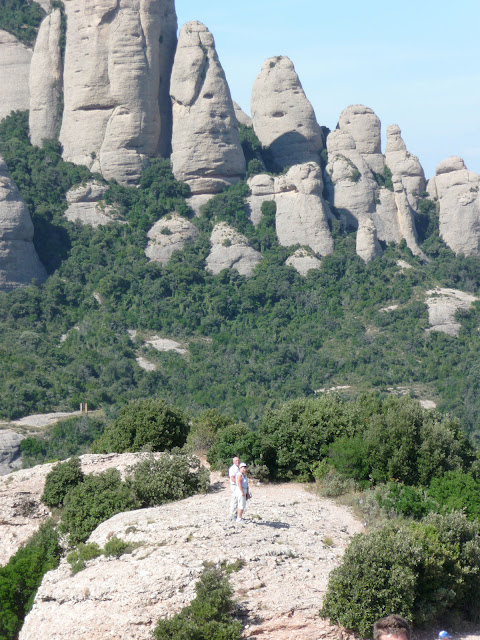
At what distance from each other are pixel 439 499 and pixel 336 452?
2.78m

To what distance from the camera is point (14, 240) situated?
185 ft

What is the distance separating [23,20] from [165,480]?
55.5m

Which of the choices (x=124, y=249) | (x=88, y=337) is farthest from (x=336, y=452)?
(x=124, y=249)

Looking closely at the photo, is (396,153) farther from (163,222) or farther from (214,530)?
(214,530)

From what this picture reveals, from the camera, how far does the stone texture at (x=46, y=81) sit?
210 feet

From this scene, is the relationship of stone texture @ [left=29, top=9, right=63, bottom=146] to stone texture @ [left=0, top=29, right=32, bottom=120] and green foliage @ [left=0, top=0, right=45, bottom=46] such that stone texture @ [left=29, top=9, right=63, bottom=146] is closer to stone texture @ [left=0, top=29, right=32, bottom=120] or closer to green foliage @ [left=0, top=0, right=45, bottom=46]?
stone texture @ [left=0, top=29, right=32, bottom=120]

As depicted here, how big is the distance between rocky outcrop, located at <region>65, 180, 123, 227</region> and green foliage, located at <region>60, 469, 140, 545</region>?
4250 cm

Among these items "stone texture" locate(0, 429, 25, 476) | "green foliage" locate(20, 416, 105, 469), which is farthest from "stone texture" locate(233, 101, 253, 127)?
"stone texture" locate(0, 429, 25, 476)

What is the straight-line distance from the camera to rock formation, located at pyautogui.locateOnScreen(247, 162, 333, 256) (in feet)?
200

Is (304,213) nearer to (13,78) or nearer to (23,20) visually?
(13,78)

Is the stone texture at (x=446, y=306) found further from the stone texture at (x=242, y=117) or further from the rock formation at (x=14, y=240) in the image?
the rock formation at (x=14, y=240)

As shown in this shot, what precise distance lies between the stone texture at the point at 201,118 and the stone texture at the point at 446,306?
13.9 meters

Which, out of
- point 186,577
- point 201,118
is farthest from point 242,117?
point 186,577

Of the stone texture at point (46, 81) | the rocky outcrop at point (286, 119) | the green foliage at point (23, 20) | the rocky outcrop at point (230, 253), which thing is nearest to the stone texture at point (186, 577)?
the rocky outcrop at point (230, 253)
